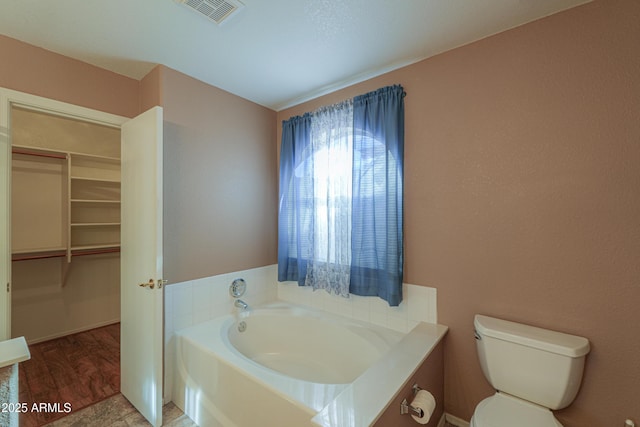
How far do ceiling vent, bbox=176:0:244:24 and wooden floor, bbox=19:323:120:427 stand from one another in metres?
2.71

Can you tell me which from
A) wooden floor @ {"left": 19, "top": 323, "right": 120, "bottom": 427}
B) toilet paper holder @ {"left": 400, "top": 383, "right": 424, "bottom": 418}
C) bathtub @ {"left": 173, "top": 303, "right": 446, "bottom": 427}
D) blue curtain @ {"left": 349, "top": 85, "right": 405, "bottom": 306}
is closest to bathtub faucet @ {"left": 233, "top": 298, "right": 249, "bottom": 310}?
bathtub @ {"left": 173, "top": 303, "right": 446, "bottom": 427}

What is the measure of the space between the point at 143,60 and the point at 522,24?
247cm

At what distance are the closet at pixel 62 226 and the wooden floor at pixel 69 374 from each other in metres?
0.31

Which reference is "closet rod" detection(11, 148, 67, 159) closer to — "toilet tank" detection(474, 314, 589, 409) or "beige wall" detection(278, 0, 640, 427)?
"beige wall" detection(278, 0, 640, 427)

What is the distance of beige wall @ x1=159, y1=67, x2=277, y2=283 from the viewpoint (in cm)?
199

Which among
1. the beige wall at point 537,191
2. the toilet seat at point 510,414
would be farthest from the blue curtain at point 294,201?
the toilet seat at point 510,414

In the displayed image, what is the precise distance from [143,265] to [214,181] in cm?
83

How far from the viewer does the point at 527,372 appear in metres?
1.36

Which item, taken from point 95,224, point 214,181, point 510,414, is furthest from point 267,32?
point 95,224

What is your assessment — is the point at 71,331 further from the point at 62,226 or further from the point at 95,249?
the point at 62,226

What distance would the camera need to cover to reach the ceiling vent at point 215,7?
4.41 ft

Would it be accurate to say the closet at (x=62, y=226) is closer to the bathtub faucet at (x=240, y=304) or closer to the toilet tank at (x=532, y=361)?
the bathtub faucet at (x=240, y=304)

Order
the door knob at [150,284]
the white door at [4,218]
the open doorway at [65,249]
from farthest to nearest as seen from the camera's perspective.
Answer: the open doorway at [65,249], the door knob at [150,284], the white door at [4,218]

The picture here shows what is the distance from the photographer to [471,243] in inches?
66.7
